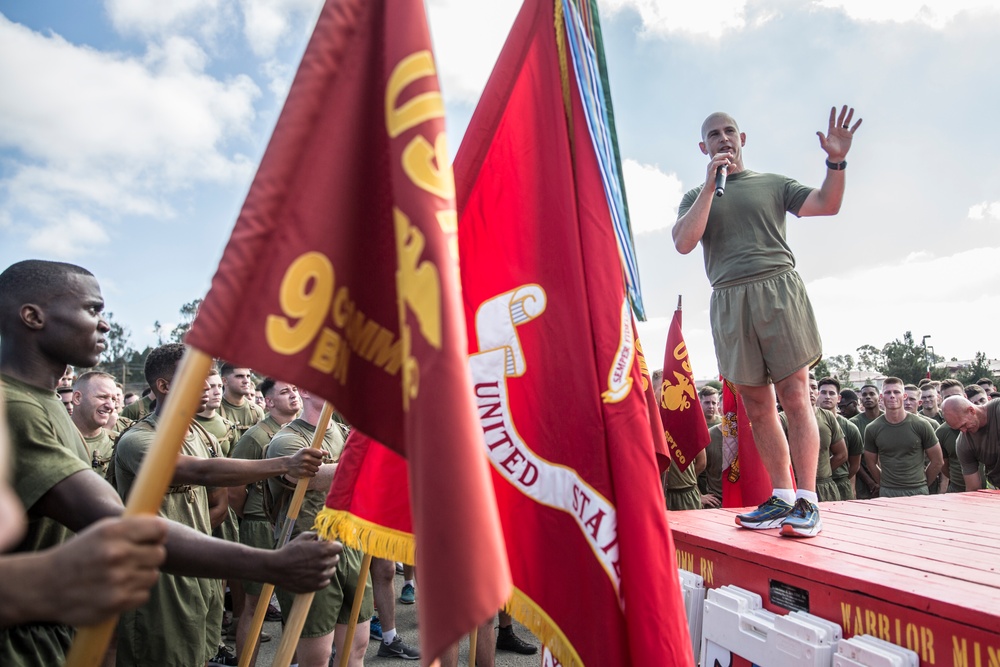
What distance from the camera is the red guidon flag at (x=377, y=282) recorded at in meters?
1.11

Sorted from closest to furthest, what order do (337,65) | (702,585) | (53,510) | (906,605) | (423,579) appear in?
(423,579), (337,65), (53,510), (906,605), (702,585)

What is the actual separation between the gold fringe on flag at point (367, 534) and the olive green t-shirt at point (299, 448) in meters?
1.67

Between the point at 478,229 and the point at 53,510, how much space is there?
5.38 feet

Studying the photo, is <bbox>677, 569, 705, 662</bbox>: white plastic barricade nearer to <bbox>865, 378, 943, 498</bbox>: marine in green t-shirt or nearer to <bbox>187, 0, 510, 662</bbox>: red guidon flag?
<bbox>187, 0, 510, 662</bbox>: red guidon flag

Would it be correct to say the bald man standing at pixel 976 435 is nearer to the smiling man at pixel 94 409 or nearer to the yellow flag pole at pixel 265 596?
the yellow flag pole at pixel 265 596

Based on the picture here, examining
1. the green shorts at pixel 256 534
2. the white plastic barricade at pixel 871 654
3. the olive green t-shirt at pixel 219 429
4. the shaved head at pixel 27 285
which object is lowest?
the green shorts at pixel 256 534

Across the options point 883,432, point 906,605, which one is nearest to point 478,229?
point 906,605

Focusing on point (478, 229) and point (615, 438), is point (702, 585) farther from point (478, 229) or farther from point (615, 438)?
point (478, 229)

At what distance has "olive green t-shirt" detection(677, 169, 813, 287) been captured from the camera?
3.36 metres

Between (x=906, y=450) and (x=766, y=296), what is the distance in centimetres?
617

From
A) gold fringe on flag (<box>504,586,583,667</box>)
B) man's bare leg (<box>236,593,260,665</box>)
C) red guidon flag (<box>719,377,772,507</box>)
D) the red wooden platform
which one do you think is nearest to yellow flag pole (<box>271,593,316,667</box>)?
gold fringe on flag (<box>504,586,583,667</box>)

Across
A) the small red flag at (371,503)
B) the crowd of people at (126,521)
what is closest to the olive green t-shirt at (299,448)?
the crowd of people at (126,521)

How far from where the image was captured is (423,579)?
1095 mm

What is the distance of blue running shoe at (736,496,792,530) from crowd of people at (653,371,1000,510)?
122 inches
